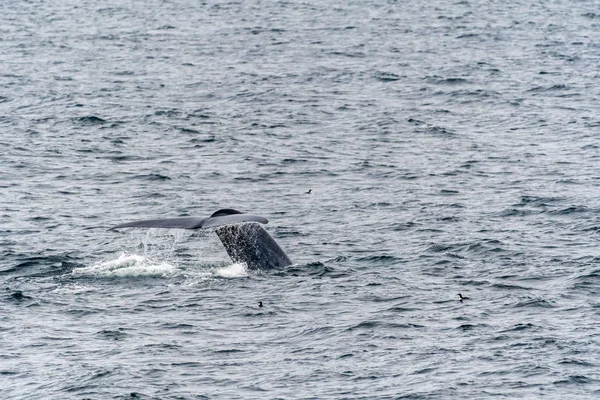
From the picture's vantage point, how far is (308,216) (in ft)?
109

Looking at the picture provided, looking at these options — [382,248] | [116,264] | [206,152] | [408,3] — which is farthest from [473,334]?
[408,3]

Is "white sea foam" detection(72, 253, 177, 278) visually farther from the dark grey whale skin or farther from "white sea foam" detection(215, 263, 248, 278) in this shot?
the dark grey whale skin

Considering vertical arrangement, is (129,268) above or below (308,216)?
above

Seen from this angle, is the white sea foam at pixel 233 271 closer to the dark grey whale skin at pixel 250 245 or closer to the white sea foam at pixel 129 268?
the dark grey whale skin at pixel 250 245

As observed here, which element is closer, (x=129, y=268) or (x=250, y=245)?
(x=250, y=245)

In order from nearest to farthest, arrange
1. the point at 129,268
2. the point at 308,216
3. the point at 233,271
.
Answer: the point at 233,271, the point at 129,268, the point at 308,216

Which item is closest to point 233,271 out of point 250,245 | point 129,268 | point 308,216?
point 250,245

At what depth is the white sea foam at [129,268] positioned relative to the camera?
2733 cm

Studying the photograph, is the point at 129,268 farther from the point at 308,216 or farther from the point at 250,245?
the point at 308,216

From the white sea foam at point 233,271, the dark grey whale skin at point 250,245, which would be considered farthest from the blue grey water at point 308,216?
the dark grey whale skin at point 250,245

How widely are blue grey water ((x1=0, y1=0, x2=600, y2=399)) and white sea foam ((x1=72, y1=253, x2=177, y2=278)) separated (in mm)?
81

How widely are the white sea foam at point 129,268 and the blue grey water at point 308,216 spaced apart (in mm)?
81

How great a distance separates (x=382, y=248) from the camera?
98.4 feet

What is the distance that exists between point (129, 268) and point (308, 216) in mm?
6984
